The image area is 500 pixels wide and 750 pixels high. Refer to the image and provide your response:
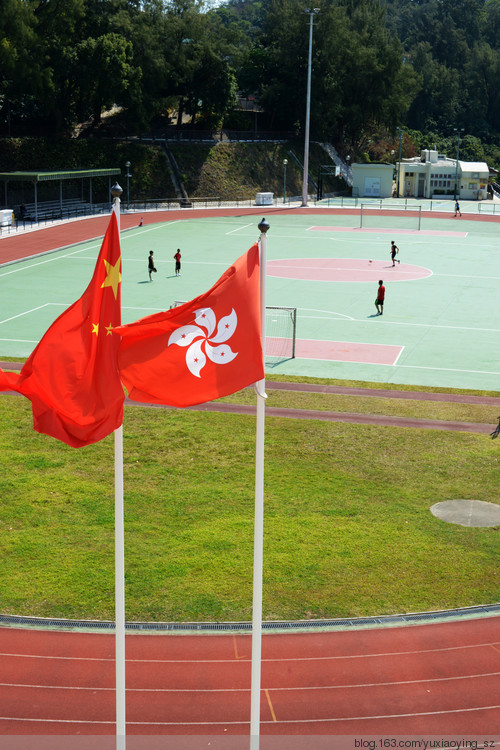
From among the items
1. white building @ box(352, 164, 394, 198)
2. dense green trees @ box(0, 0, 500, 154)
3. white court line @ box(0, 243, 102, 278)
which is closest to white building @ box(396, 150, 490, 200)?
white building @ box(352, 164, 394, 198)

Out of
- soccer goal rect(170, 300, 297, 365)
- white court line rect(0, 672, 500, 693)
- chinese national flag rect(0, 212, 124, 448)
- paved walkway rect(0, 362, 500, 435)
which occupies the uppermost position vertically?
chinese national flag rect(0, 212, 124, 448)

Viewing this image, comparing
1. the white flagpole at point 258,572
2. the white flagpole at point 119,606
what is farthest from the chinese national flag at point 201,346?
the white flagpole at point 119,606

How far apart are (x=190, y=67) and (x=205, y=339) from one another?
83.0 metres

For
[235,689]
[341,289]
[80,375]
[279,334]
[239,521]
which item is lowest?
[235,689]

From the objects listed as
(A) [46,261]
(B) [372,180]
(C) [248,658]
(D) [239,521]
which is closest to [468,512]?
(D) [239,521]

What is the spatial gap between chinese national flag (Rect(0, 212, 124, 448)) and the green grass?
7020 millimetres

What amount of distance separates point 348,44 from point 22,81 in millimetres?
41779

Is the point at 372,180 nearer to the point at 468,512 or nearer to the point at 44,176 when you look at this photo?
the point at 44,176

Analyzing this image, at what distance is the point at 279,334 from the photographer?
36469 millimetres

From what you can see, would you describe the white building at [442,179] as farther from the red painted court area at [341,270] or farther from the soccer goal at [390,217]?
the red painted court area at [341,270]

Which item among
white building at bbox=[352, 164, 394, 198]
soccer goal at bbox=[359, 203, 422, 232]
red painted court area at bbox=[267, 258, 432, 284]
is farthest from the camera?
white building at bbox=[352, 164, 394, 198]

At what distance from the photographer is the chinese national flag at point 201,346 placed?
10281 millimetres

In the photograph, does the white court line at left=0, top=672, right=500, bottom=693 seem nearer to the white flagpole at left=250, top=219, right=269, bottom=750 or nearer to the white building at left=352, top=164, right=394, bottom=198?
the white flagpole at left=250, top=219, right=269, bottom=750

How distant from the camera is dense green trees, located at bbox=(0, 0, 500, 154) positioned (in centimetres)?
7712
